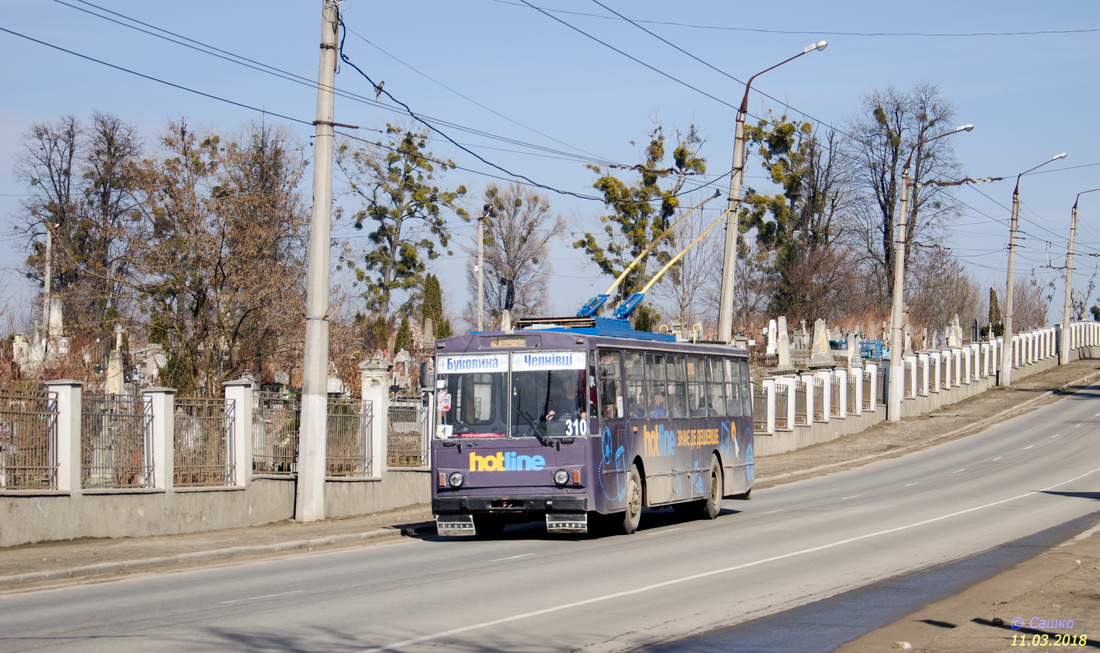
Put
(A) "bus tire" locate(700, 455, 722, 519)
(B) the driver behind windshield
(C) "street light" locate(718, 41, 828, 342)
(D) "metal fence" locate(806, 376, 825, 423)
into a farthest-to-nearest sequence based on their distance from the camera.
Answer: (D) "metal fence" locate(806, 376, 825, 423)
(C) "street light" locate(718, 41, 828, 342)
(A) "bus tire" locate(700, 455, 722, 519)
(B) the driver behind windshield

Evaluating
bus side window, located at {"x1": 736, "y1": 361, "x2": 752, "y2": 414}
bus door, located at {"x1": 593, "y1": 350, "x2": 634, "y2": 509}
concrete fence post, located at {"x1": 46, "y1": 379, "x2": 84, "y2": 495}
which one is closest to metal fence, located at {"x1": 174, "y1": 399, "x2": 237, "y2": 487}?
concrete fence post, located at {"x1": 46, "y1": 379, "x2": 84, "y2": 495}

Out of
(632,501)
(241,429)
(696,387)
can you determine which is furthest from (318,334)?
(696,387)

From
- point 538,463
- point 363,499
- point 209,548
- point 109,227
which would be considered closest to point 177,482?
point 209,548

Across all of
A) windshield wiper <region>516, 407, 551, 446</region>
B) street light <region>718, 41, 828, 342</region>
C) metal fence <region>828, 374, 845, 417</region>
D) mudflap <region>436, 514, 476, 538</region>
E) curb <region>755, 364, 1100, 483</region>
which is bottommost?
curb <region>755, 364, 1100, 483</region>

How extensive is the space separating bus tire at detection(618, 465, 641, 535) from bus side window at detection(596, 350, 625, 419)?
1076 millimetres

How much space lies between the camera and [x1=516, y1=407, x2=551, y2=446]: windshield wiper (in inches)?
637

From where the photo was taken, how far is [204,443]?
59.2ft

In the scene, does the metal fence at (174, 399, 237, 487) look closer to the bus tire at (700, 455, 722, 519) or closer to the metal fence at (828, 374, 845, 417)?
the bus tire at (700, 455, 722, 519)

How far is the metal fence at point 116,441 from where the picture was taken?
1642 centimetres

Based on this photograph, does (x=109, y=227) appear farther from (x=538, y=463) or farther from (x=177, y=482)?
(x=538, y=463)

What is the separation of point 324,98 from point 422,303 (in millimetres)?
40548

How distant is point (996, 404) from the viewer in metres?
53.0

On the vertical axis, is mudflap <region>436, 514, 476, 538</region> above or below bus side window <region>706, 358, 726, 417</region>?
below

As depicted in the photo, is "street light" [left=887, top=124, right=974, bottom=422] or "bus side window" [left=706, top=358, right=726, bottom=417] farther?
"street light" [left=887, top=124, right=974, bottom=422]
